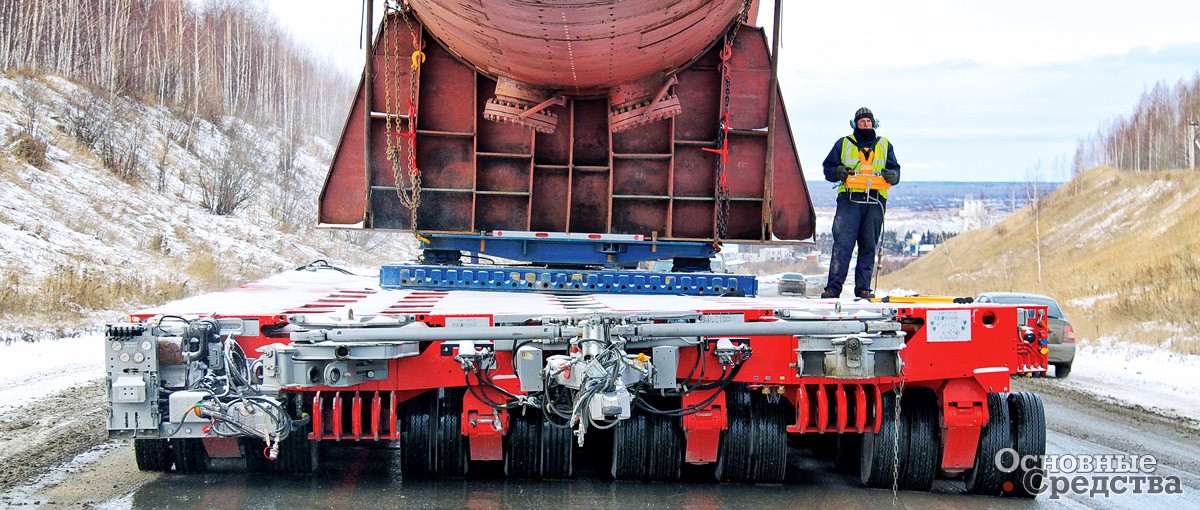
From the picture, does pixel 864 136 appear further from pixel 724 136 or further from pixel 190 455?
pixel 190 455

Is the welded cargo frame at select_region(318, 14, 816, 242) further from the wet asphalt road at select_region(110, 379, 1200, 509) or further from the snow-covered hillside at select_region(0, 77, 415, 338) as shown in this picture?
the snow-covered hillside at select_region(0, 77, 415, 338)

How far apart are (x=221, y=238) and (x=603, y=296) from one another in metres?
25.5

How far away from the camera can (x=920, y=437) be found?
662cm

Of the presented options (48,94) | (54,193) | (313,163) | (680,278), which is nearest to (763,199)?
(680,278)

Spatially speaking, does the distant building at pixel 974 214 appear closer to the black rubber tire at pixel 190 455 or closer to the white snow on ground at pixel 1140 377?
the white snow on ground at pixel 1140 377

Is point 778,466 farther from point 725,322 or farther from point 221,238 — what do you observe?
point 221,238

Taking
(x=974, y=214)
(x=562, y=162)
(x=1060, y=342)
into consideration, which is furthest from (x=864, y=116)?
(x=974, y=214)

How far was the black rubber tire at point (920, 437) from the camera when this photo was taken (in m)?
6.62

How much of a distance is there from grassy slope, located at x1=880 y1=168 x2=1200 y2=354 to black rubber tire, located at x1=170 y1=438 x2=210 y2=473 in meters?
15.4

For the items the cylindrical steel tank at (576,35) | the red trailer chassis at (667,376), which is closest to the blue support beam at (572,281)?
the red trailer chassis at (667,376)

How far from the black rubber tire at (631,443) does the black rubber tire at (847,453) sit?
157 cm

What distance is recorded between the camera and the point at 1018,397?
671cm

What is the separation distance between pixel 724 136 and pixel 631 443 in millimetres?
2832

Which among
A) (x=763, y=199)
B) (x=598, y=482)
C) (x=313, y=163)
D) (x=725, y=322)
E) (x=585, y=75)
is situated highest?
(x=313, y=163)
